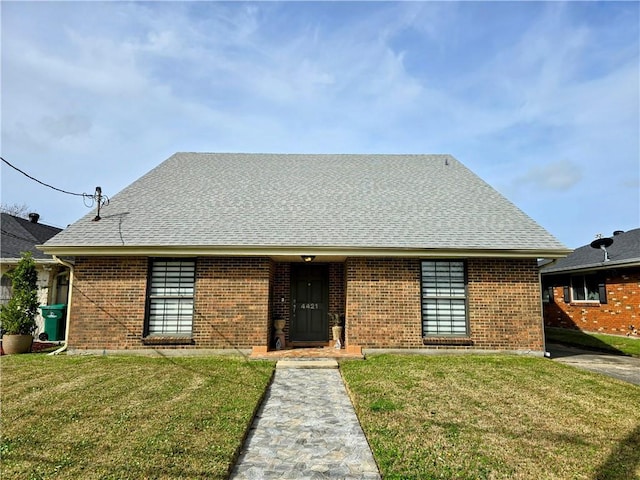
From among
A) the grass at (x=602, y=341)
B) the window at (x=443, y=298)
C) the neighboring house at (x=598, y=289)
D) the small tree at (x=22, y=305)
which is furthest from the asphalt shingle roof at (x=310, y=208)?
the grass at (x=602, y=341)

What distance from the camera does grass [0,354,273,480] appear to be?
3252 millimetres

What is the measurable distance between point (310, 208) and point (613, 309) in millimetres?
11780

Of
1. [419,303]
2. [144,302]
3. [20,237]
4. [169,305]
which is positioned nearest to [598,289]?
[419,303]

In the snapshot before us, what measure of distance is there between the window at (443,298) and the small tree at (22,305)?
9.97 metres

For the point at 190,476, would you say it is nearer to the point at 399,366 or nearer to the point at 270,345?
the point at 399,366

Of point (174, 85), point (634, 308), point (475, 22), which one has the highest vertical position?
point (475, 22)

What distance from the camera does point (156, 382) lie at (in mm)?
6133

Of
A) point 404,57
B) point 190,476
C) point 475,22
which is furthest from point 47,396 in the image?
point 475,22

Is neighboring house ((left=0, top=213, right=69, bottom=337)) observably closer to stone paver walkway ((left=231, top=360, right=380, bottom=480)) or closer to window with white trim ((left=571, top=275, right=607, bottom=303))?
stone paver walkway ((left=231, top=360, right=380, bottom=480))

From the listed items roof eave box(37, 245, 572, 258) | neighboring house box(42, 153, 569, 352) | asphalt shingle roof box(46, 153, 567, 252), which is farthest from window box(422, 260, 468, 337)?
asphalt shingle roof box(46, 153, 567, 252)

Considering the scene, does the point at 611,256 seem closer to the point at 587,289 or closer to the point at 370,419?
the point at 587,289

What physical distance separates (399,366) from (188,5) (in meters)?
8.61

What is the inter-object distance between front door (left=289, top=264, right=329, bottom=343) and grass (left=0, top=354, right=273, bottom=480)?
2696mm

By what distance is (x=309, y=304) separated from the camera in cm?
1020
